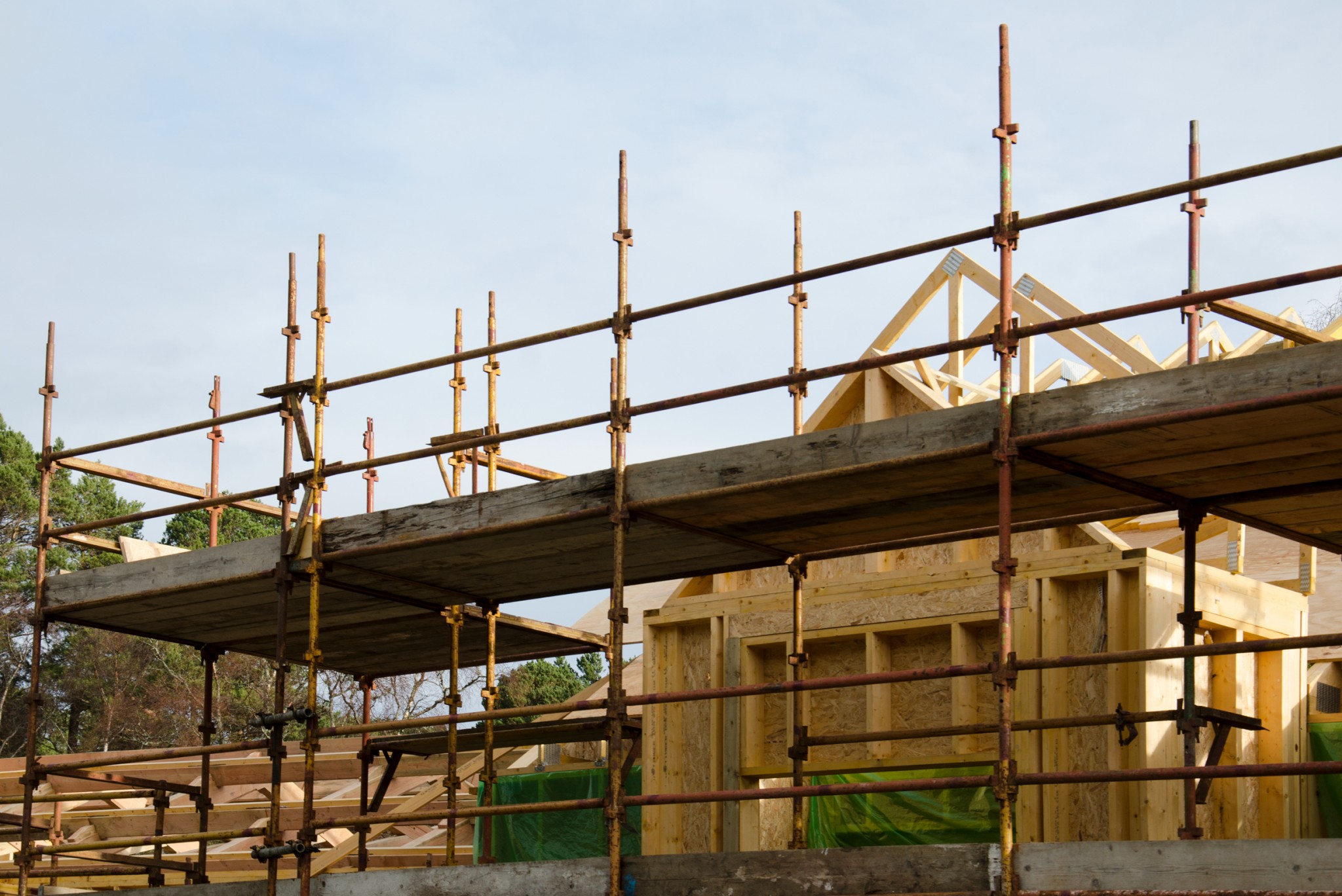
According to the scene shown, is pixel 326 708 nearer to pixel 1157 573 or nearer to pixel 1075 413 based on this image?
pixel 1157 573

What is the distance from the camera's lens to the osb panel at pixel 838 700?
47.4 feet

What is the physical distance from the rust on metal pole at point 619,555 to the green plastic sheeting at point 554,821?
22.5ft

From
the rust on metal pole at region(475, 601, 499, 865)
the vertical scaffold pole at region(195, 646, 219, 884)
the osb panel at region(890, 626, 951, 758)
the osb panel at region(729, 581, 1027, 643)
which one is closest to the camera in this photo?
the rust on metal pole at region(475, 601, 499, 865)

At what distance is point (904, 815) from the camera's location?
14312 millimetres

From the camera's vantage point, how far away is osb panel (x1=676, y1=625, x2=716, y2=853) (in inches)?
594

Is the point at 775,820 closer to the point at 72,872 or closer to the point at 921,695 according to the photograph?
the point at 921,695

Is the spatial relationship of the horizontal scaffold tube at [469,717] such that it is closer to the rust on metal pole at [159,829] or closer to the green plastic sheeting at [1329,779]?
the rust on metal pole at [159,829]

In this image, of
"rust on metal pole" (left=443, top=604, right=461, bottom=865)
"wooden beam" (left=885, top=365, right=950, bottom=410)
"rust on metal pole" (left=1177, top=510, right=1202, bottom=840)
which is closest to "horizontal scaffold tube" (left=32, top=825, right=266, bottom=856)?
"rust on metal pole" (left=443, top=604, right=461, bottom=865)

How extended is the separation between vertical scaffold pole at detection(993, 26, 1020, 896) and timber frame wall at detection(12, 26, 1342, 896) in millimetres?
10

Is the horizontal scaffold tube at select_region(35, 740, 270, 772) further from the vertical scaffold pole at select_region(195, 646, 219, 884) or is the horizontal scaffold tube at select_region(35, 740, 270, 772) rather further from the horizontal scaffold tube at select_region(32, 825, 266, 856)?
the horizontal scaffold tube at select_region(32, 825, 266, 856)

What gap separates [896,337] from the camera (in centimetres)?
1667

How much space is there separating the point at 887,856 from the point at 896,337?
8861 mm

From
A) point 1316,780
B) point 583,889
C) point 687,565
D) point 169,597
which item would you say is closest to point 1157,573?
point 1316,780

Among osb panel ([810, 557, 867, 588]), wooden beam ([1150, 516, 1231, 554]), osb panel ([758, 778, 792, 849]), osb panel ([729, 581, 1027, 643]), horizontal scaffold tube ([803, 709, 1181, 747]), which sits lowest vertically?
osb panel ([758, 778, 792, 849])
